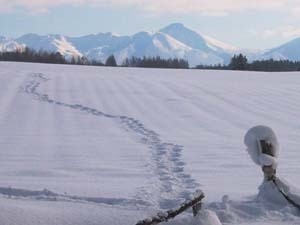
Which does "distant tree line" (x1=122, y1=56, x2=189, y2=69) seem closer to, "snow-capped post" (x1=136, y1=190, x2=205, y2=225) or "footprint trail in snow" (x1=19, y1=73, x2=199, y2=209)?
"footprint trail in snow" (x1=19, y1=73, x2=199, y2=209)

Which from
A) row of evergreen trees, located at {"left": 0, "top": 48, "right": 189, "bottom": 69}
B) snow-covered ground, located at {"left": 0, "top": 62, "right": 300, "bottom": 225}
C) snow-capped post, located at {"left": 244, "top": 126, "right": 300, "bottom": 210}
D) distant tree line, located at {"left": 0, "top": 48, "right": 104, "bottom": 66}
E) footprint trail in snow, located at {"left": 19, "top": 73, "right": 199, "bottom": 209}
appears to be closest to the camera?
snow-covered ground, located at {"left": 0, "top": 62, "right": 300, "bottom": 225}

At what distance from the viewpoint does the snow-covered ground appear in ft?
12.0

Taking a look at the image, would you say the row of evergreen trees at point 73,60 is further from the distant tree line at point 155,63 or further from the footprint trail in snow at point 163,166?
the footprint trail in snow at point 163,166

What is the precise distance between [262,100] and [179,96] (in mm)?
2107

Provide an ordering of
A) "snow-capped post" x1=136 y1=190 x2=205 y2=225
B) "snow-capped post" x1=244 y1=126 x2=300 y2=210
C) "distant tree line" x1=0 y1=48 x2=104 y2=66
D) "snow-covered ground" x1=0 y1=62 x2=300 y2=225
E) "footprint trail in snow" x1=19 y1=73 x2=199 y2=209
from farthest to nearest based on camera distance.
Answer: "distant tree line" x1=0 y1=48 x2=104 y2=66
"footprint trail in snow" x1=19 y1=73 x2=199 y2=209
"snow-capped post" x1=244 y1=126 x2=300 y2=210
"snow-covered ground" x1=0 y1=62 x2=300 y2=225
"snow-capped post" x1=136 y1=190 x2=205 y2=225

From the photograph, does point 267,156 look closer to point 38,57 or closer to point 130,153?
point 130,153

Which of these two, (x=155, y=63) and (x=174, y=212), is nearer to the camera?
(x=174, y=212)

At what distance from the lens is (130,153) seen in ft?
22.4

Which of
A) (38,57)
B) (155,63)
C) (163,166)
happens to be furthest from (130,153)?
(155,63)

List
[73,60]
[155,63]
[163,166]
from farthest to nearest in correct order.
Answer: [155,63]
[73,60]
[163,166]

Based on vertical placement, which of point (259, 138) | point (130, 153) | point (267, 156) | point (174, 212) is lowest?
point (130, 153)

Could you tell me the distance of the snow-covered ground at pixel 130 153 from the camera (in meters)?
3.65

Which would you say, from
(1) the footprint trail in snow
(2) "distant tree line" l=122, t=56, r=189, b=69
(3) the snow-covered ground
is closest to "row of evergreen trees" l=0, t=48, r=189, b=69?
(2) "distant tree line" l=122, t=56, r=189, b=69

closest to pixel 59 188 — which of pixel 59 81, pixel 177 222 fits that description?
pixel 177 222
